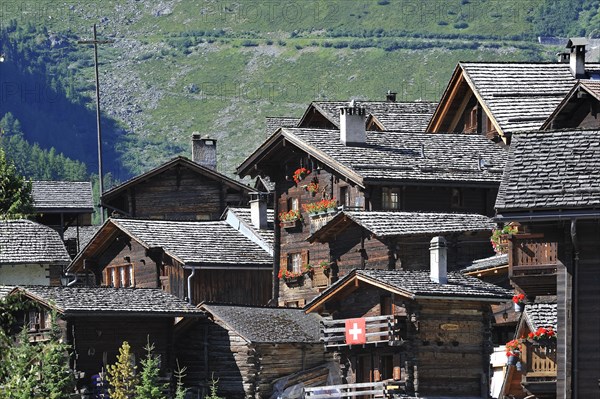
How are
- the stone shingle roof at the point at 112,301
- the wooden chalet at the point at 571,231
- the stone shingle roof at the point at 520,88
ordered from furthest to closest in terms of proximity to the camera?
the stone shingle roof at the point at 520,88
the stone shingle roof at the point at 112,301
the wooden chalet at the point at 571,231

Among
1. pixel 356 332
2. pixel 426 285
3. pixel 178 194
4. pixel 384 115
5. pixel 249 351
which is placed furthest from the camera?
pixel 178 194

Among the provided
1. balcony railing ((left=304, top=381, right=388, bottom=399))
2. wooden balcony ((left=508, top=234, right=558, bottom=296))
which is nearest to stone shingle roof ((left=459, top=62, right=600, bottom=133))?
balcony railing ((left=304, top=381, right=388, bottom=399))

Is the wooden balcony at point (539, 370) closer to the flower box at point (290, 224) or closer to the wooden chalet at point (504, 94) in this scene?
the wooden chalet at point (504, 94)

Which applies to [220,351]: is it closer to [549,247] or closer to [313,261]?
[313,261]

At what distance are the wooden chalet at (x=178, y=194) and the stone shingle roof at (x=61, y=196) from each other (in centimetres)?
1378

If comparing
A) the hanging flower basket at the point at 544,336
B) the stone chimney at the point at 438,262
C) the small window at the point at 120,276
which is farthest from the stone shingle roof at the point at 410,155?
the hanging flower basket at the point at 544,336

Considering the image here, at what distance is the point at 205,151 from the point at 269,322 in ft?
99.8

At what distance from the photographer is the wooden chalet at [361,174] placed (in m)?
66.4

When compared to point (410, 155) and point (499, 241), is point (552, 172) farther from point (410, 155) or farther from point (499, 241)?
point (410, 155)

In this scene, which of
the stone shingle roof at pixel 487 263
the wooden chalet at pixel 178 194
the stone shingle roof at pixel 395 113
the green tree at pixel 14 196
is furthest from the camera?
the green tree at pixel 14 196

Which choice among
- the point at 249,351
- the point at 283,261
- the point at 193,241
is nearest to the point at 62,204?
the point at 193,241

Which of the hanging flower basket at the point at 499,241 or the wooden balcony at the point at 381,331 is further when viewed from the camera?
the hanging flower basket at the point at 499,241

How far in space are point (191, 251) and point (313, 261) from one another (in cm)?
473

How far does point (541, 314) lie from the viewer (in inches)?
2060
